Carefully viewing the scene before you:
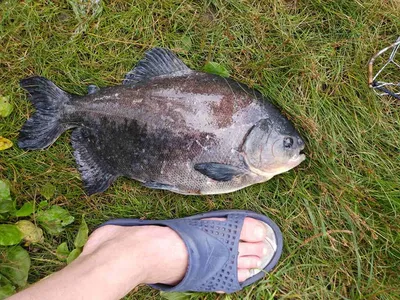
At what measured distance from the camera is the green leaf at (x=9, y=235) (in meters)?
3.09

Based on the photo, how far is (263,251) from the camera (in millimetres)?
3238

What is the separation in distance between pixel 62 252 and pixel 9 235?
1.36ft

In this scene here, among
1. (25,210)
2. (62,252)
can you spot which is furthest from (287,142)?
(25,210)

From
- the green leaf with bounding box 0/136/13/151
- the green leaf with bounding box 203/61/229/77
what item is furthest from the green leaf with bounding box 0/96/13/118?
the green leaf with bounding box 203/61/229/77

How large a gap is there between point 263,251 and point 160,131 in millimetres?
1237

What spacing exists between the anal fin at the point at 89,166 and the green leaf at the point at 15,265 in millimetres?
708

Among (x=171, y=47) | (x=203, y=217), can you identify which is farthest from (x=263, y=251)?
(x=171, y=47)

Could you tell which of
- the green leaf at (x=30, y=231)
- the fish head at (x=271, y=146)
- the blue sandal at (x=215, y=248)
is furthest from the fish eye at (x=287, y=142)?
the green leaf at (x=30, y=231)

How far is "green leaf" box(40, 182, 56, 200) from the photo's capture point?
3.30 metres

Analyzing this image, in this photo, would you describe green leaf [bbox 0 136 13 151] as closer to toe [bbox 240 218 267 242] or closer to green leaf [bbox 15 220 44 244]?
green leaf [bbox 15 220 44 244]

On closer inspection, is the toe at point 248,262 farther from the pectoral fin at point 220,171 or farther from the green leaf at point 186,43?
the green leaf at point 186,43

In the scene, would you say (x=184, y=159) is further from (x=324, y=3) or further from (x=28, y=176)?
(x=324, y=3)

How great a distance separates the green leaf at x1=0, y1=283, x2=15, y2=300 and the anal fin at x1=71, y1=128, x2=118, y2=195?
88 centimetres

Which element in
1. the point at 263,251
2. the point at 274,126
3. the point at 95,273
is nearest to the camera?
the point at 95,273
